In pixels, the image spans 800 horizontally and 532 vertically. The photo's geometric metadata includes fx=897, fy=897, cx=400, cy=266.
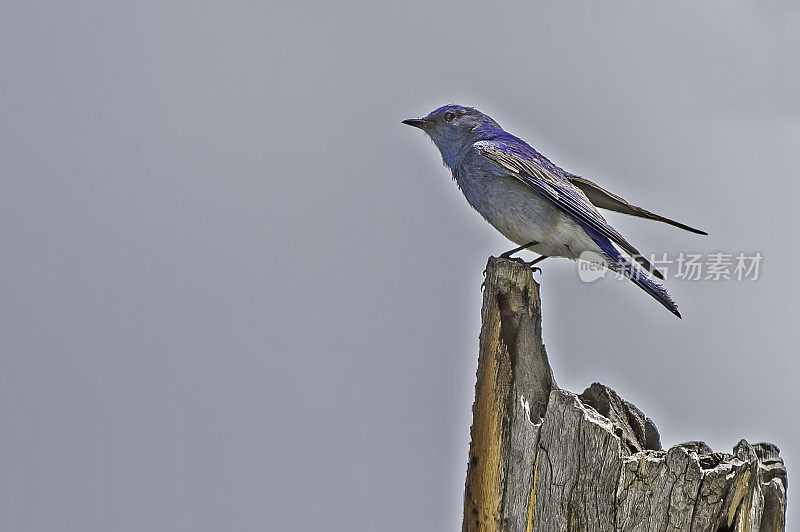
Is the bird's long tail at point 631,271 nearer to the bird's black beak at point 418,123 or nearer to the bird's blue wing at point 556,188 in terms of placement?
the bird's blue wing at point 556,188

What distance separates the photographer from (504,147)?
523 centimetres

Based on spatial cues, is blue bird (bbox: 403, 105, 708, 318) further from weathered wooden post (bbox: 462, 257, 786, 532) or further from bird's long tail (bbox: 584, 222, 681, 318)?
weathered wooden post (bbox: 462, 257, 786, 532)

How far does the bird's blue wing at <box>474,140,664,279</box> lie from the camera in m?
4.89

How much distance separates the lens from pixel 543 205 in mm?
5035

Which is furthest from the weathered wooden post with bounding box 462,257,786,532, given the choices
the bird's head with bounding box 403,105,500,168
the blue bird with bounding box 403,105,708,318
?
the bird's head with bounding box 403,105,500,168

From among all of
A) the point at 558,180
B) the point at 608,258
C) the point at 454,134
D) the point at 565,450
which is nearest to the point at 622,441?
the point at 565,450

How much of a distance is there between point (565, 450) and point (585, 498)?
8.2 inches

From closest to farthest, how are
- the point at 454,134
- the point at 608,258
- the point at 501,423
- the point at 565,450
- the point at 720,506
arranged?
1. the point at 720,506
2. the point at 565,450
3. the point at 501,423
4. the point at 608,258
5. the point at 454,134

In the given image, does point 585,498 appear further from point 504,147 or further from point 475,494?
point 504,147

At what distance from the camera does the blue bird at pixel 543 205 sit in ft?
16.2

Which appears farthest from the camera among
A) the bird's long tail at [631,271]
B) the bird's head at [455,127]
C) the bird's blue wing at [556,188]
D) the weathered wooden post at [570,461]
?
the bird's head at [455,127]

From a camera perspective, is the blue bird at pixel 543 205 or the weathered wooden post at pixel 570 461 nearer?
the weathered wooden post at pixel 570 461

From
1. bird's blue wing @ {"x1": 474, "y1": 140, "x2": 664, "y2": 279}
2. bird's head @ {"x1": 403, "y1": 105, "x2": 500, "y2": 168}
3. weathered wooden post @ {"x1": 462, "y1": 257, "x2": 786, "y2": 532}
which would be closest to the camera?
weathered wooden post @ {"x1": 462, "y1": 257, "x2": 786, "y2": 532}

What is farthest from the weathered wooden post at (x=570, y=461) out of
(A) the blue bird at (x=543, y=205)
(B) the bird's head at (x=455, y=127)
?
(B) the bird's head at (x=455, y=127)
